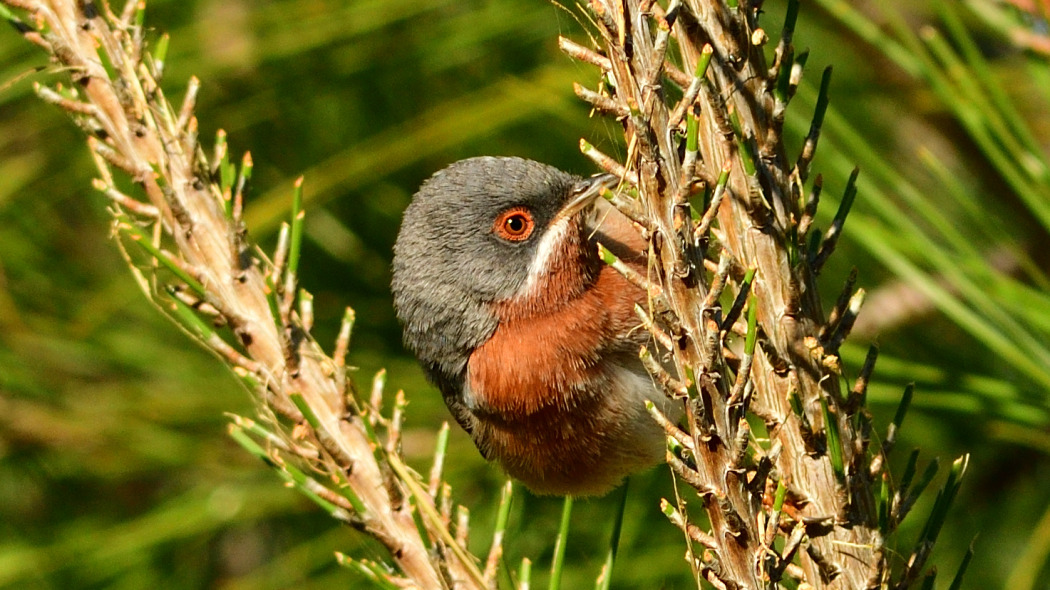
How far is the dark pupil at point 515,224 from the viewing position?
3.27m

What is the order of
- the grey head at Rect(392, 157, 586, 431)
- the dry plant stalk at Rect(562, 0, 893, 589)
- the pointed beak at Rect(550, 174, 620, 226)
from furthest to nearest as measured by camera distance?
1. the grey head at Rect(392, 157, 586, 431)
2. the pointed beak at Rect(550, 174, 620, 226)
3. the dry plant stalk at Rect(562, 0, 893, 589)

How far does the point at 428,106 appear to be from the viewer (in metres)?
4.25

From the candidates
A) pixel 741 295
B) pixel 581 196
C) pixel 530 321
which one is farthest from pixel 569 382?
pixel 741 295

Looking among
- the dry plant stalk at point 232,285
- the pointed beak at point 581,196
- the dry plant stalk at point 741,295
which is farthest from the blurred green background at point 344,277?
the dry plant stalk at point 741,295

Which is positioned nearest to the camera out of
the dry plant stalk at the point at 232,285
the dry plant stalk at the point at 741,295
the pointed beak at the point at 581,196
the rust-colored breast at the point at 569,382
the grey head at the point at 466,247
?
the dry plant stalk at the point at 741,295

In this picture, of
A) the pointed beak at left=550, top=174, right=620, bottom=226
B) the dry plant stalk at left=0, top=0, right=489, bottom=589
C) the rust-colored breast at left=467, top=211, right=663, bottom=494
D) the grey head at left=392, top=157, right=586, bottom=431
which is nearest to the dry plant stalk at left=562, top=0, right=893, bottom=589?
the dry plant stalk at left=0, top=0, right=489, bottom=589

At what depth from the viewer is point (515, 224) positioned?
129 inches

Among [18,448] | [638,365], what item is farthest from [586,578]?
[18,448]

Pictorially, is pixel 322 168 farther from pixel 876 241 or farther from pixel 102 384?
pixel 876 241

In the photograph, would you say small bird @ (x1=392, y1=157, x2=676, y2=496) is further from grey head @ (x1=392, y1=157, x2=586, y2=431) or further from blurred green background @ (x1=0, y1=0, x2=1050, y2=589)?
blurred green background @ (x1=0, y1=0, x2=1050, y2=589)

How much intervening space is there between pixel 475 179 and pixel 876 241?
4.21ft

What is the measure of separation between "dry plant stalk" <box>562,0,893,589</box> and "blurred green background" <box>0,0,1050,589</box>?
1.38m

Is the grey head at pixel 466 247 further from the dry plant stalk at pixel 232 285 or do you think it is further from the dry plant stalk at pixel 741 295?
the dry plant stalk at pixel 741 295

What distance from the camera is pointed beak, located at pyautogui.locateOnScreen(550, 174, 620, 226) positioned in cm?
307
